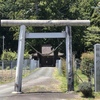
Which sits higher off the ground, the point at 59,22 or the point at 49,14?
the point at 49,14

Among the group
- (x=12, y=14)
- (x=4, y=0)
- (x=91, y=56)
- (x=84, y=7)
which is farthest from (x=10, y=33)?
(x=91, y=56)

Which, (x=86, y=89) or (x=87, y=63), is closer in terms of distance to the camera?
(x=86, y=89)

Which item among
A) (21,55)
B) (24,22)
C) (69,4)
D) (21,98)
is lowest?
(21,98)

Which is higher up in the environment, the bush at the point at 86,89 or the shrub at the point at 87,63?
the shrub at the point at 87,63

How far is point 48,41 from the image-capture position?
7638 centimetres

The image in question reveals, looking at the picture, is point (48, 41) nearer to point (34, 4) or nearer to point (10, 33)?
point (34, 4)

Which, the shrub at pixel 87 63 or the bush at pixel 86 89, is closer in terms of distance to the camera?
the bush at pixel 86 89

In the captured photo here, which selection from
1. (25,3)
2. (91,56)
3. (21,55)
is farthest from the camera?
(25,3)

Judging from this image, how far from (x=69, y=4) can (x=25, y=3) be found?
11.9 metres

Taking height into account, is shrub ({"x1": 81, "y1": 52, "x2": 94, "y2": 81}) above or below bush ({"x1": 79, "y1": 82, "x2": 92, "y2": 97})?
above

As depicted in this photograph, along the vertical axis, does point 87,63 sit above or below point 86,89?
above

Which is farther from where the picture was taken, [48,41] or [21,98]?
[48,41]

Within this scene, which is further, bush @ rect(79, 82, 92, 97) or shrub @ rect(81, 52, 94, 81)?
shrub @ rect(81, 52, 94, 81)

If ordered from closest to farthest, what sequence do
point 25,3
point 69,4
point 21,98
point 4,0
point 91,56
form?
1. point 21,98
2. point 91,56
3. point 25,3
4. point 69,4
5. point 4,0
